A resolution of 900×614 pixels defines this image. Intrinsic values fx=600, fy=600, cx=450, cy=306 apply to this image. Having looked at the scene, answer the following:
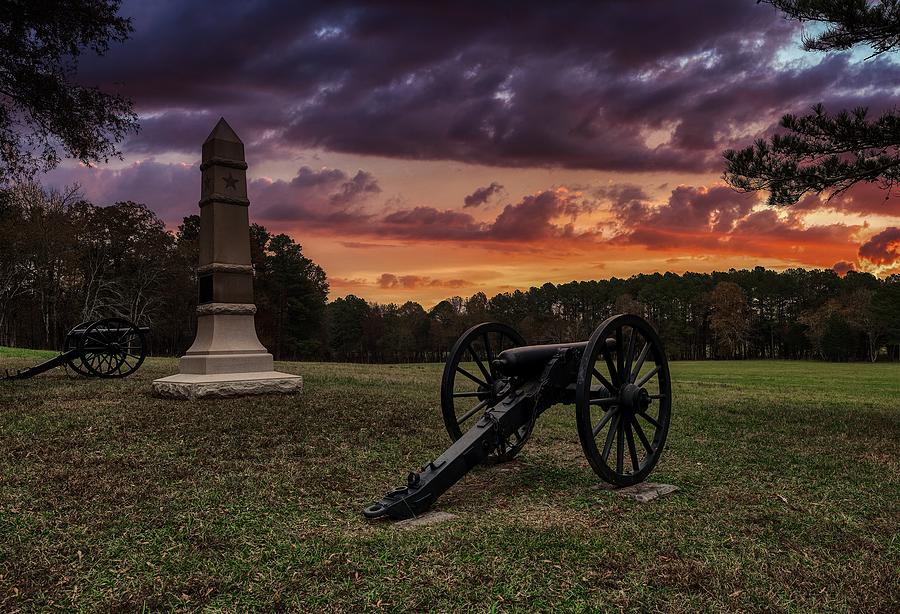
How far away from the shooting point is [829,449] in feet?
24.7

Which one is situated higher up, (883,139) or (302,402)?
(883,139)

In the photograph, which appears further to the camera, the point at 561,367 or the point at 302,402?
the point at 302,402

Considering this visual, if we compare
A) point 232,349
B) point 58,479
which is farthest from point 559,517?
point 232,349

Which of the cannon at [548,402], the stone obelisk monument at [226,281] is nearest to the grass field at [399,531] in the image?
the cannon at [548,402]

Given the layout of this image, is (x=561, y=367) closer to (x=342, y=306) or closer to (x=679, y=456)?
(x=679, y=456)

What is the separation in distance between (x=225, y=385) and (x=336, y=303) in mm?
86711

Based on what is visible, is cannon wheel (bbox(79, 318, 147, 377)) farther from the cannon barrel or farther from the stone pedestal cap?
the cannon barrel

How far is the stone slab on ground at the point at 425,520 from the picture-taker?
14.2 ft

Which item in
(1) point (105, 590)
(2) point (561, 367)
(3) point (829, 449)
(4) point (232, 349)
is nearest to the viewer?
(1) point (105, 590)

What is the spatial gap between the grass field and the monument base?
1.42 metres

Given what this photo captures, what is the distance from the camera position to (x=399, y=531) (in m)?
4.18

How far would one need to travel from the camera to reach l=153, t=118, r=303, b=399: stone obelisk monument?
10.8 metres

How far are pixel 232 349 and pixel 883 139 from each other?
11.5 m

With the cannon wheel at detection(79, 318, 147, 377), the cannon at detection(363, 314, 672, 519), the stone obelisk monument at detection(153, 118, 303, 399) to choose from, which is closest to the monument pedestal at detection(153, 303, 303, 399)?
the stone obelisk monument at detection(153, 118, 303, 399)
